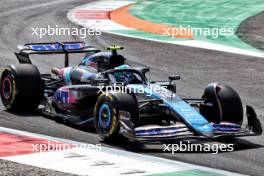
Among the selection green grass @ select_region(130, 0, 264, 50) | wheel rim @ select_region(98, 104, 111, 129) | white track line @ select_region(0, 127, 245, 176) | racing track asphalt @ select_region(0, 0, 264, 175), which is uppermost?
wheel rim @ select_region(98, 104, 111, 129)

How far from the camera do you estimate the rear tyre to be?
48.2ft

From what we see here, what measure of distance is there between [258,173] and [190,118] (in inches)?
77.2

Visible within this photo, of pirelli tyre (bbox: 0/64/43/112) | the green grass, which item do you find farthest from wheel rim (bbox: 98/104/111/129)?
the green grass

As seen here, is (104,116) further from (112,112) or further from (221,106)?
(221,106)

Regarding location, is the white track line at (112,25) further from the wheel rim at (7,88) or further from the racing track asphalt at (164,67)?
the wheel rim at (7,88)

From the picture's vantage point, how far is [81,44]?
18391 millimetres

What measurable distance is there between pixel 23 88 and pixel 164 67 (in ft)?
24.4

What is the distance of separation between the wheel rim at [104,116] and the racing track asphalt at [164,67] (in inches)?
13.5

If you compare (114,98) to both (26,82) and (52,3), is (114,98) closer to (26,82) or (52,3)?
(26,82)

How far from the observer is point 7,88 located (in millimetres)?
16812

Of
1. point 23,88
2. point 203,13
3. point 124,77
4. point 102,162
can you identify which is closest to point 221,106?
point 124,77

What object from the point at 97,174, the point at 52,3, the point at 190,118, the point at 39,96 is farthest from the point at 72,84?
the point at 52,3

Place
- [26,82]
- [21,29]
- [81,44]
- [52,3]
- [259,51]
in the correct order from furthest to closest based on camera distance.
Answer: [52,3]
[21,29]
[259,51]
[81,44]
[26,82]

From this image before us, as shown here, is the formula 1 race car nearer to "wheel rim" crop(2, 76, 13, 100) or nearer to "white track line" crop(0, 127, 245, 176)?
"wheel rim" crop(2, 76, 13, 100)
